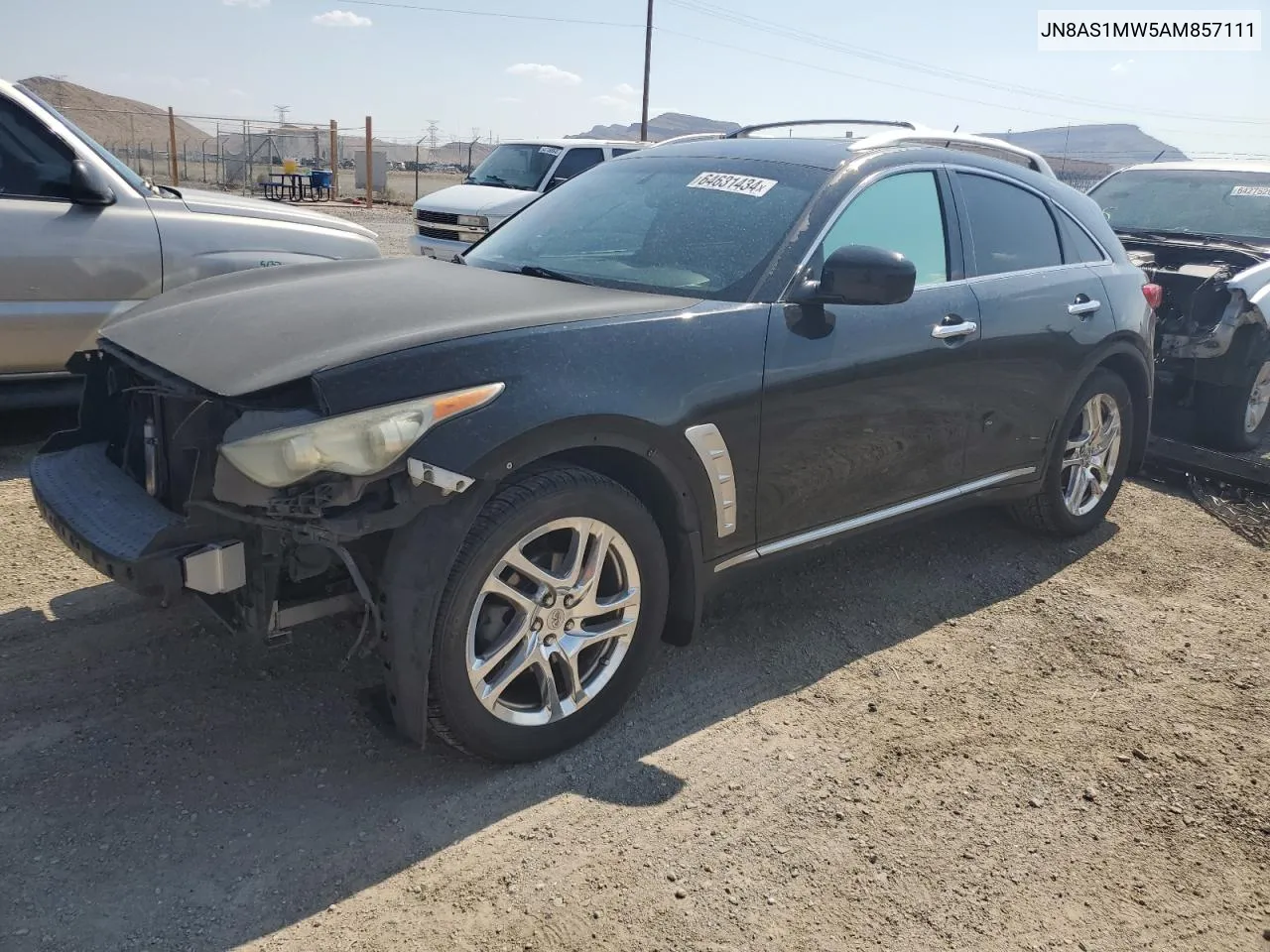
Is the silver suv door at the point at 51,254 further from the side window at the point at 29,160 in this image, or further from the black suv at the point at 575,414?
the black suv at the point at 575,414


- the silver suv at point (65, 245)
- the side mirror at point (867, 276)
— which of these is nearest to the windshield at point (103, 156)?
the silver suv at point (65, 245)

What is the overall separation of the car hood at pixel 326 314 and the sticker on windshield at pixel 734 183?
0.70 metres

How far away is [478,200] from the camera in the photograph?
43.3ft

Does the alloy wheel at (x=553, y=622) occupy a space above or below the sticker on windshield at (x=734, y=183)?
below

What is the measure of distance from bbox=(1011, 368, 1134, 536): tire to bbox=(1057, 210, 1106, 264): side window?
541mm

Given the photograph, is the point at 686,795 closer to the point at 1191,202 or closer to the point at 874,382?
the point at 874,382

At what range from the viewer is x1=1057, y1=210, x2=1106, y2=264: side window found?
479cm

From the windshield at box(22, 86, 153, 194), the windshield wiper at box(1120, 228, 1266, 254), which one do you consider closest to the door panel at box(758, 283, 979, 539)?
the windshield at box(22, 86, 153, 194)

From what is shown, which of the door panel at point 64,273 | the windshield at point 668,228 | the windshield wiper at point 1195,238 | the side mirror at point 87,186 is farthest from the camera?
the windshield wiper at point 1195,238

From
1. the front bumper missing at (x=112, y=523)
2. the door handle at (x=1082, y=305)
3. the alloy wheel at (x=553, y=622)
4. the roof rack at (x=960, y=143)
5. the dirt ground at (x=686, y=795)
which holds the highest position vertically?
the roof rack at (x=960, y=143)

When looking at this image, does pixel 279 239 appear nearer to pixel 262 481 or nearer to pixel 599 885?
pixel 262 481

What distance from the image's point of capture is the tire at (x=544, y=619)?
273 centimetres

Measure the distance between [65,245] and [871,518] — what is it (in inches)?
165

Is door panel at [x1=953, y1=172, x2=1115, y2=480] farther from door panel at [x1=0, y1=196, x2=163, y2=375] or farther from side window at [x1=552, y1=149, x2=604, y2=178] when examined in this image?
side window at [x1=552, y1=149, x2=604, y2=178]
